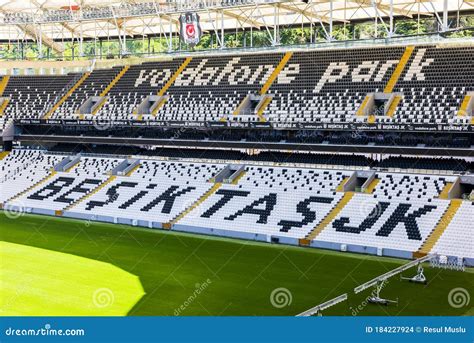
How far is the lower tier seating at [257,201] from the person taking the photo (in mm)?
37406

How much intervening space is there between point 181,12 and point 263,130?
12831mm

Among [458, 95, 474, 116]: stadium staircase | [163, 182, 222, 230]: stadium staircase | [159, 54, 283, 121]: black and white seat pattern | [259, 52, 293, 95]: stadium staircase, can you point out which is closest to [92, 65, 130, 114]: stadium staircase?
[159, 54, 283, 121]: black and white seat pattern

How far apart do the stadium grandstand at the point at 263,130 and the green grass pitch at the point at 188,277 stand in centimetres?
203

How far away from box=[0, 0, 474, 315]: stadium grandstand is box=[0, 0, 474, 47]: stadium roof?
0.19 metres

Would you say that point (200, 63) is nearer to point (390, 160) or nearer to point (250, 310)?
point (390, 160)

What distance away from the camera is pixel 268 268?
32.8 m

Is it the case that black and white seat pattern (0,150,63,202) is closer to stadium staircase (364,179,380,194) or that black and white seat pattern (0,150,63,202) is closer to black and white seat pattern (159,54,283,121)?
black and white seat pattern (159,54,283,121)

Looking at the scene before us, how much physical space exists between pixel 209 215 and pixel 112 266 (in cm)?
1146

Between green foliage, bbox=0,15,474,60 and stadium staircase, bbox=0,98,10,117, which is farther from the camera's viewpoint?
stadium staircase, bbox=0,98,10,117

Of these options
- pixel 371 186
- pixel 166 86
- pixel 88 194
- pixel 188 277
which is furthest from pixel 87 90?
pixel 188 277

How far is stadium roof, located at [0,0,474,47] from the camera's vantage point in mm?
53875

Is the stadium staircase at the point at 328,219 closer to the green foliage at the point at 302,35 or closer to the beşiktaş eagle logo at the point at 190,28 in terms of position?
the green foliage at the point at 302,35

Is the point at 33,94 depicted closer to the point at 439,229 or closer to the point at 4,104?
the point at 4,104

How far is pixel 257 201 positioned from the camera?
144 ft
